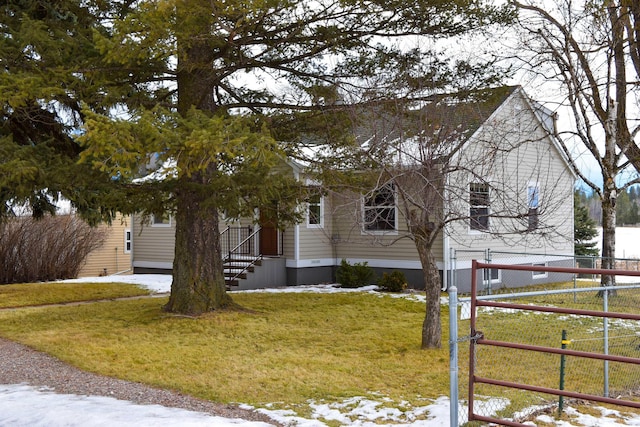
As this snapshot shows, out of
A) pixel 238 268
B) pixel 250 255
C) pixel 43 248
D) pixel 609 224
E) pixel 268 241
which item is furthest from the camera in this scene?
pixel 43 248

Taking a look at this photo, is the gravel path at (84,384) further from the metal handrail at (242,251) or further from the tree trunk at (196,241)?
the metal handrail at (242,251)

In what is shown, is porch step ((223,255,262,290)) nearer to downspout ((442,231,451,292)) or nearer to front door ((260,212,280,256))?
front door ((260,212,280,256))

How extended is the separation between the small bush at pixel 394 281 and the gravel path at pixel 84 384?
10.2 m

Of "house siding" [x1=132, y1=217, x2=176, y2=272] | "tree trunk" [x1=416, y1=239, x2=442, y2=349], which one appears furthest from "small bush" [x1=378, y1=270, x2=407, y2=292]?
"house siding" [x1=132, y1=217, x2=176, y2=272]

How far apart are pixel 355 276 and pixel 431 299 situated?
937 centimetres

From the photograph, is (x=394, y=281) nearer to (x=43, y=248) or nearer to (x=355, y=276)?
(x=355, y=276)

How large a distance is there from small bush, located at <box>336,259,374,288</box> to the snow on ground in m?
12.1

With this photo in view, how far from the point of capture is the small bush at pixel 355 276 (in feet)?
65.4

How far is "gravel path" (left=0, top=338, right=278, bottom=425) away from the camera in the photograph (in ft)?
24.3

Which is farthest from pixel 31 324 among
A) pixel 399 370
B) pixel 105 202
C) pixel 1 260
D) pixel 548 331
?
pixel 1 260

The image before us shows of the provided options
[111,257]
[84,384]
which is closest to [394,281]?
[84,384]

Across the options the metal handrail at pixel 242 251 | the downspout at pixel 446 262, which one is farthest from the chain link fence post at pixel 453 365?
the metal handrail at pixel 242 251

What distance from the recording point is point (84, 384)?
8.49 m

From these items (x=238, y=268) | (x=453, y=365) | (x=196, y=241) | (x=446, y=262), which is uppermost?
(x=196, y=241)
